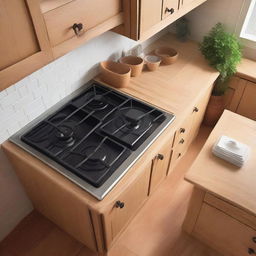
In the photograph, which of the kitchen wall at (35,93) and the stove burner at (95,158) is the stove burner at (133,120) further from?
the kitchen wall at (35,93)

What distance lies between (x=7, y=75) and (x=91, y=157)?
547mm

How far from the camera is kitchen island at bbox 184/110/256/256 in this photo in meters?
1.29

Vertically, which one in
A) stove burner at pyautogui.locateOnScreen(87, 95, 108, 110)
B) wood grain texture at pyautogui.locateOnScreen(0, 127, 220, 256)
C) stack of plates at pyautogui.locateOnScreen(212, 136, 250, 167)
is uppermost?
stove burner at pyautogui.locateOnScreen(87, 95, 108, 110)

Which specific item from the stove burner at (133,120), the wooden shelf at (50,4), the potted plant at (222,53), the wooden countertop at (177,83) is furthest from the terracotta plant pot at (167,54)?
the wooden shelf at (50,4)

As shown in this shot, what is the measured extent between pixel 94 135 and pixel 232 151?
0.75 meters

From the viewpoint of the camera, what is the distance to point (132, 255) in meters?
1.65

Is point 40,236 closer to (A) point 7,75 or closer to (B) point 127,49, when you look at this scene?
(A) point 7,75

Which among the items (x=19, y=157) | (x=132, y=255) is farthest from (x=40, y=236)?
(x=19, y=157)

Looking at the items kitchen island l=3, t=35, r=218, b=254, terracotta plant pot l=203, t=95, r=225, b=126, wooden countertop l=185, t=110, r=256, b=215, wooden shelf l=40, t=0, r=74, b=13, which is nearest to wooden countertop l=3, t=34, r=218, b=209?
kitchen island l=3, t=35, r=218, b=254

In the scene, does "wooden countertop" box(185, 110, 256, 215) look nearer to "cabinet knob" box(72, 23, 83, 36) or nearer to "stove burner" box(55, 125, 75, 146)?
"stove burner" box(55, 125, 75, 146)

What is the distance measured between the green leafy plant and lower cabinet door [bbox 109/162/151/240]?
1.07 metres

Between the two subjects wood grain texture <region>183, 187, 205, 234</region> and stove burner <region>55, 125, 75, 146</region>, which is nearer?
stove burner <region>55, 125, 75, 146</region>

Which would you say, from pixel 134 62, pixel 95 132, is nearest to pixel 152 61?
pixel 134 62

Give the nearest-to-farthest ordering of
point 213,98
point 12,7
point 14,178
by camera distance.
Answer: point 12,7 → point 14,178 → point 213,98
